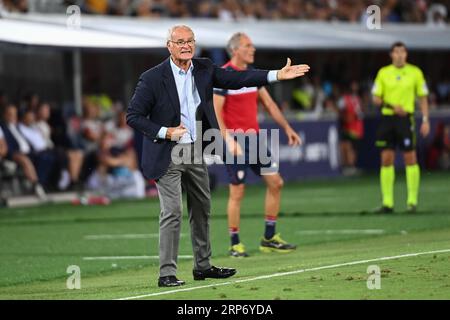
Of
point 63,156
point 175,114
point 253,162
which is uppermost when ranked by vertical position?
point 175,114

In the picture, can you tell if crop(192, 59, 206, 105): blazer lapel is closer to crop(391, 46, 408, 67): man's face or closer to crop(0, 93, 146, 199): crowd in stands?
crop(391, 46, 408, 67): man's face

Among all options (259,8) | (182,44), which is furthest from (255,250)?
(259,8)

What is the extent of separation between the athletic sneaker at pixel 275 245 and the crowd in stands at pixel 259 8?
10.8 m

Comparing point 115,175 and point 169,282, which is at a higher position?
point 169,282

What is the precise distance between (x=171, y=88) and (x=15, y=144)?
1277 centimetres

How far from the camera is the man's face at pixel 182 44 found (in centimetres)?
1113

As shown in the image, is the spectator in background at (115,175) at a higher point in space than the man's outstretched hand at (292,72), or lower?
lower

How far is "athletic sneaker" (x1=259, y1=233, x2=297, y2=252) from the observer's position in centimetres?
1521

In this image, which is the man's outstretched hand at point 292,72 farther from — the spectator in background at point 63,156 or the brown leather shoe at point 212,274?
the spectator in background at point 63,156

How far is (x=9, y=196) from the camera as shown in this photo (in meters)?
24.2

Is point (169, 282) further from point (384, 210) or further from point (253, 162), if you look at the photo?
point (384, 210)

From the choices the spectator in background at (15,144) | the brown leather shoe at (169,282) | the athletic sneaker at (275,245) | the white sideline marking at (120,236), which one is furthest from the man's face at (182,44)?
the spectator in background at (15,144)

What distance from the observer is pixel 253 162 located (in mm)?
14977
